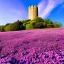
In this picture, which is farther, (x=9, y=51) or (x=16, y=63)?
(x=9, y=51)

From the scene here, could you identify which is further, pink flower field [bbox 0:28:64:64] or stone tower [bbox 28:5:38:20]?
stone tower [bbox 28:5:38:20]

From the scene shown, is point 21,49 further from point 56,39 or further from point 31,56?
point 56,39

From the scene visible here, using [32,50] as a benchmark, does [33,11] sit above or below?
above

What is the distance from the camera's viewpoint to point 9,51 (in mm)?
4820

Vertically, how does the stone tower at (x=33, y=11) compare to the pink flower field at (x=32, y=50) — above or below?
above

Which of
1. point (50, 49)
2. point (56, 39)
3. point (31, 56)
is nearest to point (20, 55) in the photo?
point (31, 56)

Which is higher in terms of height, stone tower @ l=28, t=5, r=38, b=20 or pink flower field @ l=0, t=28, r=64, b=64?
stone tower @ l=28, t=5, r=38, b=20

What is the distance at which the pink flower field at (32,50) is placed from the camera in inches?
171

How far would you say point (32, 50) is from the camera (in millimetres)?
4688

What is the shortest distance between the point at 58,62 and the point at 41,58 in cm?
34

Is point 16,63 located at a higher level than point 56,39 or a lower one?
lower

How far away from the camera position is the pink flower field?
4348 mm

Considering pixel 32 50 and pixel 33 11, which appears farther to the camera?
pixel 33 11

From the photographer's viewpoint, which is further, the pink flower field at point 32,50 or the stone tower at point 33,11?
the stone tower at point 33,11
